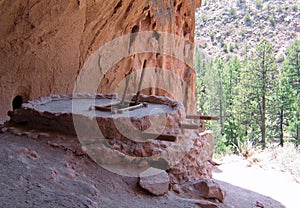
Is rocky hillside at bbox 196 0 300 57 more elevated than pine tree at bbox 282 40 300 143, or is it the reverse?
rocky hillside at bbox 196 0 300 57

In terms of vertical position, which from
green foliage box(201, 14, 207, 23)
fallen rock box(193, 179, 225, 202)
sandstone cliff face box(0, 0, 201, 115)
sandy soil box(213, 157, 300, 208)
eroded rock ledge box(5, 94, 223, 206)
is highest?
green foliage box(201, 14, 207, 23)

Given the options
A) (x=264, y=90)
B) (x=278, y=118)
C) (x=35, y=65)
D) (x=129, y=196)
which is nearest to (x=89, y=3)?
(x=35, y=65)

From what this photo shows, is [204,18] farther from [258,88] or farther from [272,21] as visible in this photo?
[258,88]

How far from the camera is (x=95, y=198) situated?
91.7 inches

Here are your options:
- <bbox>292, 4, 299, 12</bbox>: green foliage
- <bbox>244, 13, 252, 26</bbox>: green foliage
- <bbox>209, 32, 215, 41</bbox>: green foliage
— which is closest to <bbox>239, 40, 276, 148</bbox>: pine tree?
<bbox>209, 32, 215, 41</bbox>: green foliage

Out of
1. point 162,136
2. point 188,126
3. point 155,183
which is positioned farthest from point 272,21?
point 155,183

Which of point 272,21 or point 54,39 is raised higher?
point 272,21

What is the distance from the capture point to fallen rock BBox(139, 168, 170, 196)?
2678mm

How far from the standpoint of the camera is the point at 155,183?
2.71 m

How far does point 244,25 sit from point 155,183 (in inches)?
1896

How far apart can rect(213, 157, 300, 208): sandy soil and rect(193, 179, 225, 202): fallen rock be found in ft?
4.84

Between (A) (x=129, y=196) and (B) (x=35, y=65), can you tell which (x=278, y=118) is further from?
(A) (x=129, y=196)

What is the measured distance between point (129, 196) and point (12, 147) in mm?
1168

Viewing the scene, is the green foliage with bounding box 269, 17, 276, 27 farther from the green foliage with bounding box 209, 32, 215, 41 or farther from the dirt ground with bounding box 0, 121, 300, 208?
the dirt ground with bounding box 0, 121, 300, 208
